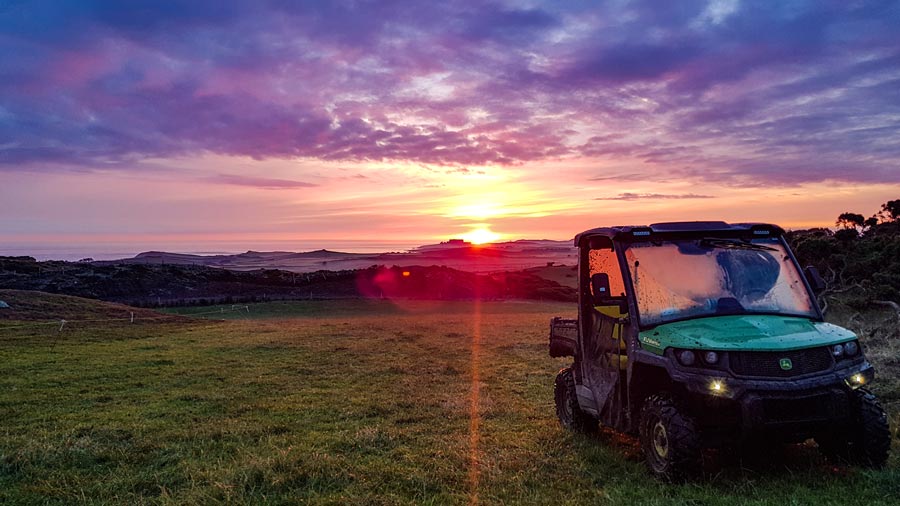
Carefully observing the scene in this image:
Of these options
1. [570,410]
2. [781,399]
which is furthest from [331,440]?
[781,399]

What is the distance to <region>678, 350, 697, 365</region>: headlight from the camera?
19.6ft

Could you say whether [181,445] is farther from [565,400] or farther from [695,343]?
[695,343]

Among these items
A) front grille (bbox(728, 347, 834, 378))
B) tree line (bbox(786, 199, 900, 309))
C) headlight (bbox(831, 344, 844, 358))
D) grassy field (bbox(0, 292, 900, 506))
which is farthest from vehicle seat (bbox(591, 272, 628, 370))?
tree line (bbox(786, 199, 900, 309))

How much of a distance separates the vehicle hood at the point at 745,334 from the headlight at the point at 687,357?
0.21 ft

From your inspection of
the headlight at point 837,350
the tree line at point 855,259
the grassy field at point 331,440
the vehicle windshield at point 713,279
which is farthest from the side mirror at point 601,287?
the tree line at point 855,259

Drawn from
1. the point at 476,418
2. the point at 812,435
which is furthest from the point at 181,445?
the point at 812,435

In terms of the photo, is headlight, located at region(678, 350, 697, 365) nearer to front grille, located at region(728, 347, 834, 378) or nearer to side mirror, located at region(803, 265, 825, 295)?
front grille, located at region(728, 347, 834, 378)

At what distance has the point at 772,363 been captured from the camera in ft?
19.0

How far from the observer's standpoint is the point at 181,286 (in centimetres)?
7112

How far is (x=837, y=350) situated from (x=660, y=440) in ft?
6.84

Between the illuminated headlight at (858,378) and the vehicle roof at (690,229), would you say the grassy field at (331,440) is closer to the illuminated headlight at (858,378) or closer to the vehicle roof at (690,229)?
the illuminated headlight at (858,378)

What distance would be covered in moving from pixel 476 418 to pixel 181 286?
228 feet

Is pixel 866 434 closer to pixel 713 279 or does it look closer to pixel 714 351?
pixel 714 351

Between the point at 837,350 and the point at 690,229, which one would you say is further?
the point at 690,229
